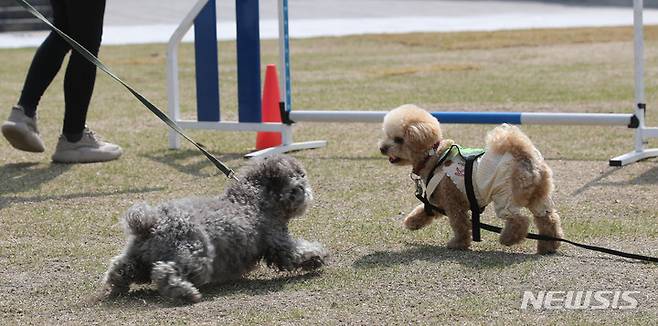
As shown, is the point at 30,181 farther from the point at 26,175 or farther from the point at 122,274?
the point at 122,274

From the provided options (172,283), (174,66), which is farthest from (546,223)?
(174,66)

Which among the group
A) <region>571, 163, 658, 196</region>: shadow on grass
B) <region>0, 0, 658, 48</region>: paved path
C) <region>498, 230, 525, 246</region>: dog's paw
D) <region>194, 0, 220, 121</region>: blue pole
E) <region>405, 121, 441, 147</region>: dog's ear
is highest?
<region>0, 0, 658, 48</region>: paved path

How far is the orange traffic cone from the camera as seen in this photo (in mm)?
8359

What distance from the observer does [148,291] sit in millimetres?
4414

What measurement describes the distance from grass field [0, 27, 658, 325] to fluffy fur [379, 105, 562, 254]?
12 cm

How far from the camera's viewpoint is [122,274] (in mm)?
4273

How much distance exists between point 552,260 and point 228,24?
58.1 ft

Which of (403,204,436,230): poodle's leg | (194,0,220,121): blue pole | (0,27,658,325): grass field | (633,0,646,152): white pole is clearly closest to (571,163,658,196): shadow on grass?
(0,27,658,325): grass field

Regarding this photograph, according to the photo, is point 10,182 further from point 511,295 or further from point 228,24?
point 228,24

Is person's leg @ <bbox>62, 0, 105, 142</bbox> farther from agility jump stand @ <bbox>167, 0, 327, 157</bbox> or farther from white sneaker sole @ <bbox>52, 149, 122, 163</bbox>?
agility jump stand @ <bbox>167, 0, 327, 157</bbox>

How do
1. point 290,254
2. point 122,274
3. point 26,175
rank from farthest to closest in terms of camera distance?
point 26,175, point 290,254, point 122,274

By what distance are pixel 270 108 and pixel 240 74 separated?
17.6 inches

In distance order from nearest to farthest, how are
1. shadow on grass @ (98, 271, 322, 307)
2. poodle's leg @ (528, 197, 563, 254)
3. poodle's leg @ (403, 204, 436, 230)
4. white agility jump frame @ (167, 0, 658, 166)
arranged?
shadow on grass @ (98, 271, 322, 307), poodle's leg @ (528, 197, 563, 254), poodle's leg @ (403, 204, 436, 230), white agility jump frame @ (167, 0, 658, 166)

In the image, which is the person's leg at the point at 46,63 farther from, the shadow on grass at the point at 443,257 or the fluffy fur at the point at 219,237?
the shadow on grass at the point at 443,257
